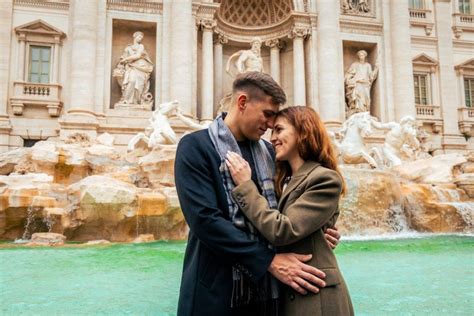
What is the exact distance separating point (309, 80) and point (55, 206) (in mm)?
13402

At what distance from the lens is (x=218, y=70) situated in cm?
1875

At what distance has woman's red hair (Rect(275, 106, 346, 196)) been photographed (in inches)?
71.8

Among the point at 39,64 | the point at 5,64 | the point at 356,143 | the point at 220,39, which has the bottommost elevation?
the point at 356,143

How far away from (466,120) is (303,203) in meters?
22.7

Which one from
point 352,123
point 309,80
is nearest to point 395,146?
point 352,123

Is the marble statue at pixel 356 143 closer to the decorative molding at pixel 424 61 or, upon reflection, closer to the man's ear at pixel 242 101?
the decorative molding at pixel 424 61

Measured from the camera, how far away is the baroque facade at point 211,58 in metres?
16.2

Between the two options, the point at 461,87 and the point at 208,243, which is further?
the point at 461,87

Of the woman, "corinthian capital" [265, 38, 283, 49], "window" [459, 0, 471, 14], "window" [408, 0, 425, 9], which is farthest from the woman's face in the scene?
"window" [459, 0, 471, 14]

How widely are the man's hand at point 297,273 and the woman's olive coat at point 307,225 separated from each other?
0.04 meters

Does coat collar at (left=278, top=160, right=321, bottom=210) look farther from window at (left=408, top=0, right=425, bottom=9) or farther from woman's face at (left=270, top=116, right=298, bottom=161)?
window at (left=408, top=0, right=425, bottom=9)

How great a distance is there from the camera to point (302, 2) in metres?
18.7

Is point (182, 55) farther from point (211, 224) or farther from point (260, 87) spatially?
point (211, 224)

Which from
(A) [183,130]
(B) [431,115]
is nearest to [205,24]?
(A) [183,130]
